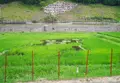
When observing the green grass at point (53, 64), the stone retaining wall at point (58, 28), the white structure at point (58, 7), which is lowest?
the white structure at point (58, 7)

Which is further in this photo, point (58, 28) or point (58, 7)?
point (58, 7)

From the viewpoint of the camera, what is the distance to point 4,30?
306ft

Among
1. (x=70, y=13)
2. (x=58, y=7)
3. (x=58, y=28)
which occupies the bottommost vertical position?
(x=70, y=13)

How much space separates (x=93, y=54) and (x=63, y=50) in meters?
6.72

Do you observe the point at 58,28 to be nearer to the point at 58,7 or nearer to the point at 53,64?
the point at 58,7

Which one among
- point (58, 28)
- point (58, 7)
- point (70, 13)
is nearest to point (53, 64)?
point (58, 28)

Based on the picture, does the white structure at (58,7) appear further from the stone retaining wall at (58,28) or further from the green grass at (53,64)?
the green grass at (53,64)

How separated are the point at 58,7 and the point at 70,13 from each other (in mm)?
7061

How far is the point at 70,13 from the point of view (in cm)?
11869

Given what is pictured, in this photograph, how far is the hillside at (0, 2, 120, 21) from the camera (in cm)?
11160

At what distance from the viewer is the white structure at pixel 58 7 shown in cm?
12125

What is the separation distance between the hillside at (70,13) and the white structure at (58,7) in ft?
7.60

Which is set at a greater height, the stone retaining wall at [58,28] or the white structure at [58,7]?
the stone retaining wall at [58,28]

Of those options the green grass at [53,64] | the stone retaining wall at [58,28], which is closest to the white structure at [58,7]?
the stone retaining wall at [58,28]
